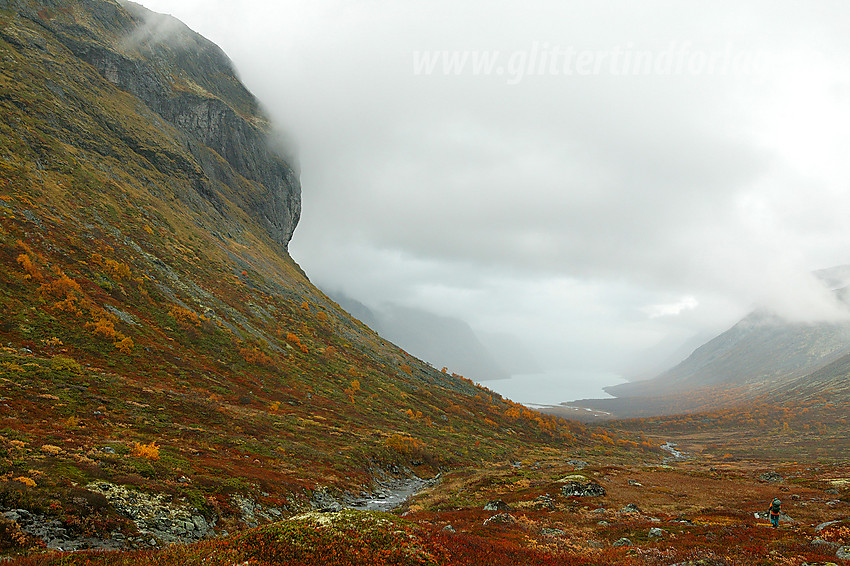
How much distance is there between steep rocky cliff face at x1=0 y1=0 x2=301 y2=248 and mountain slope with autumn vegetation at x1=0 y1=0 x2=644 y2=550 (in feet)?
3.07

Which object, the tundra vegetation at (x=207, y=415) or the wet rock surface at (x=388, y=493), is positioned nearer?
the tundra vegetation at (x=207, y=415)

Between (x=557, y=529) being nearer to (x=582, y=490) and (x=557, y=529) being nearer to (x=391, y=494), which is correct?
(x=582, y=490)

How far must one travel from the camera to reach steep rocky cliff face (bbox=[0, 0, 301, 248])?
10856 cm

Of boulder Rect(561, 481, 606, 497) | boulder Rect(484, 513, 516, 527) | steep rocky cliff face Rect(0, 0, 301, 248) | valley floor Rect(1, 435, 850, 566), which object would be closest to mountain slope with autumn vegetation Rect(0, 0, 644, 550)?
steep rocky cliff face Rect(0, 0, 301, 248)

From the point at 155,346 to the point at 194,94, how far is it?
128 meters

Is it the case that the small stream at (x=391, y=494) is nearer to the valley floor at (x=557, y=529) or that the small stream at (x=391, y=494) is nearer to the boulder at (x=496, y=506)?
the valley floor at (x=557, y=529)

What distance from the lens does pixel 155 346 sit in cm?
4681

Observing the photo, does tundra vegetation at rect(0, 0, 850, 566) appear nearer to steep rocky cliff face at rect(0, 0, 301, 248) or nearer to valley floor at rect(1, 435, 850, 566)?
valley floor at rect(1, 435, 850, 566)

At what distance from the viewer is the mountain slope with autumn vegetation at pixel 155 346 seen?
68.9 feet

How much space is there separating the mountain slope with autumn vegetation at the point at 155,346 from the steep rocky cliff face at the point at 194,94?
3.07 feet

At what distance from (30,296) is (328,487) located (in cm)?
3519

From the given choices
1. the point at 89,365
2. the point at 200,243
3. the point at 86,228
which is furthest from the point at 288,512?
the point at 200,243

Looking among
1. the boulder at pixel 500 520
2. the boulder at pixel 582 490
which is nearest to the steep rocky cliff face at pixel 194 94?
the boulder at pixel 500 520

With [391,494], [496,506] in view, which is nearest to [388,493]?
[391,494]
